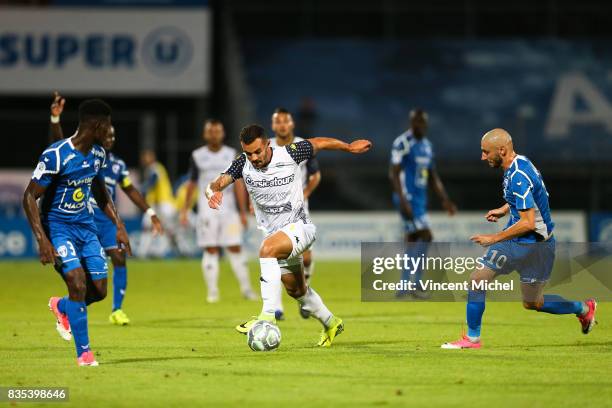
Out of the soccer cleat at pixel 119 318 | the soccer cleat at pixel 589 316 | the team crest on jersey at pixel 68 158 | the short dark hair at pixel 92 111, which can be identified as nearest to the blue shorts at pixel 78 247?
the team crest on jersey at pixel 68 158

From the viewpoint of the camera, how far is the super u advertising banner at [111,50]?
104 feet

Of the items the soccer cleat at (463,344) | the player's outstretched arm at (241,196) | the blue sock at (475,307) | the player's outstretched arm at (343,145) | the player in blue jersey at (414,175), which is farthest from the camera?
the player in blue jersey at (414,175)

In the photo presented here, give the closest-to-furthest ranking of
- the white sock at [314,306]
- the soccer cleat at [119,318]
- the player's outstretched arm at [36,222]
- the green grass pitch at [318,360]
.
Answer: the green grass pitch at [318,360] → the player's outstretched arm at [36,222] → the white sock at [314,306] → the soccer cleat at [119,318]

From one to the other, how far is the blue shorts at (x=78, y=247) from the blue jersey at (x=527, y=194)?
151 inches

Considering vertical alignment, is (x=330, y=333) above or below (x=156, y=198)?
above

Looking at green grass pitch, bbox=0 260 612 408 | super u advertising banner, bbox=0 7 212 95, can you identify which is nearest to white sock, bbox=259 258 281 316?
green grass pitch, bbox=0 260 612 408

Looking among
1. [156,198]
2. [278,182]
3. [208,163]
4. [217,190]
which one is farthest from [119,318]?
[156,198]

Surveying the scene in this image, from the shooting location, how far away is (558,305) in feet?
39.4

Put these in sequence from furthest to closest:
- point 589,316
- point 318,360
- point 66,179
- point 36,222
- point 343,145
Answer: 1. point 589,316
2. point 343,145
3. point 318,360
4. point 66,179
5. point 36,222

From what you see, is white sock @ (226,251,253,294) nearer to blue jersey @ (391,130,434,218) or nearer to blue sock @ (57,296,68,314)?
blue jersey @ (391,130,434,218)

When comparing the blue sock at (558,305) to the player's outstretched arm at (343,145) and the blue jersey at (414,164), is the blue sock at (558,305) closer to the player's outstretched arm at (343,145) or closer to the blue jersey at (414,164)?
the player's outstretched arm at (343,145)

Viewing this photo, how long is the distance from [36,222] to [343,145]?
119 inches

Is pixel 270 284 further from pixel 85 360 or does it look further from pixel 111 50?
pixel 111 50

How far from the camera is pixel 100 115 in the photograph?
412 inches
